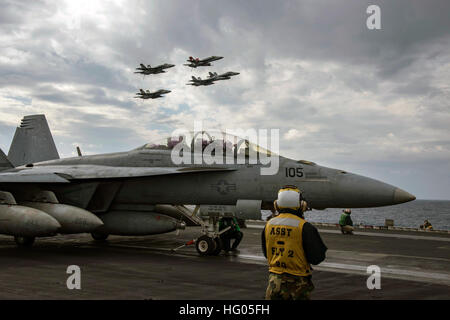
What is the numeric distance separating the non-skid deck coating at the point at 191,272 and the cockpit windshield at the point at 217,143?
300 cm

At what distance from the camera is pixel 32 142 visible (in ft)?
70.2

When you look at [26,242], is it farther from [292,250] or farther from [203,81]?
[203,81]

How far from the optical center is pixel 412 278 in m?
9.15

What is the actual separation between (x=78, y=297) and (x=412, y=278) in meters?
6.66

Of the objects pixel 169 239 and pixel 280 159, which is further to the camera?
pixel 169 239

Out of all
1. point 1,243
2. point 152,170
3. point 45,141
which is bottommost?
point 1,243

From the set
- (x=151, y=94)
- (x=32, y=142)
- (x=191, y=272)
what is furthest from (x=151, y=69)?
(x=191, y=272)

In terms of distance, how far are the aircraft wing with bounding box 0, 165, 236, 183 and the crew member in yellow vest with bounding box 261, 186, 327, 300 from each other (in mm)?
7563

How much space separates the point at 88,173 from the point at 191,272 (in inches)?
221

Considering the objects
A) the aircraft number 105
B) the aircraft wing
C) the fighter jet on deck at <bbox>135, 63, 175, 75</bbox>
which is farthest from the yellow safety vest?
the fighter jet on deck at <bbox>135, 63, 175, 75</bbox>
